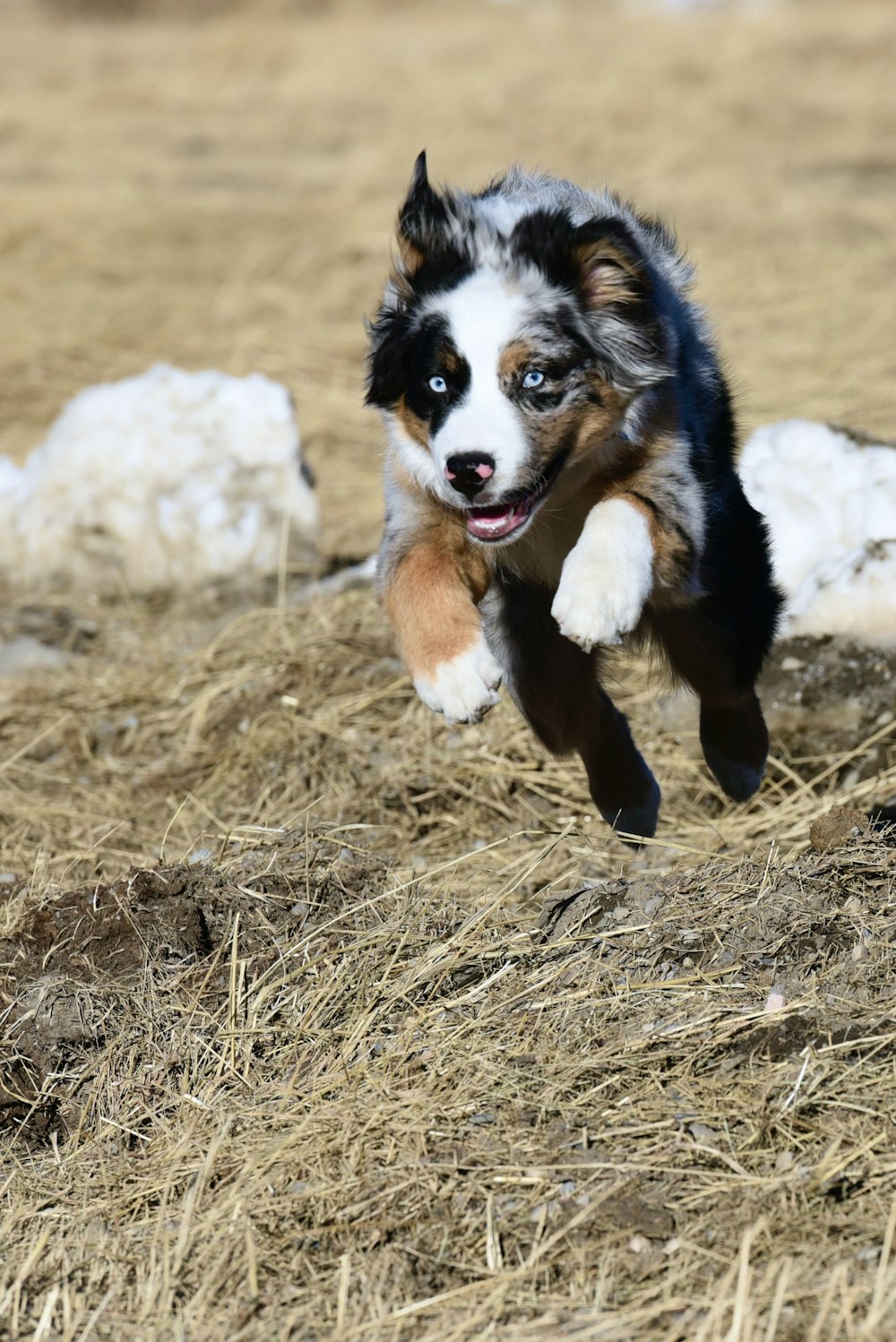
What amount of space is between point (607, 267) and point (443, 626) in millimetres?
950

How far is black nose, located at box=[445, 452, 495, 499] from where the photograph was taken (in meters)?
3.42

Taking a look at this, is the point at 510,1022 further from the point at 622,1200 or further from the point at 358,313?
the point at 358,313

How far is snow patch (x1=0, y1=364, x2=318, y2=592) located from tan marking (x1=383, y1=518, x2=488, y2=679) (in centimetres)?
345

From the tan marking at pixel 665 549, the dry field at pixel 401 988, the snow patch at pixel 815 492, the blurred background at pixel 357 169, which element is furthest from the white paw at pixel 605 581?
the blurred background at pixel 357 169

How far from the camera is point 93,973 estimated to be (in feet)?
12.4

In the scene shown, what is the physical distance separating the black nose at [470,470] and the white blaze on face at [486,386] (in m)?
0.01

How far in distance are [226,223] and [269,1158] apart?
1188 centimetres

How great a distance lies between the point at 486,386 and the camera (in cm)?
360

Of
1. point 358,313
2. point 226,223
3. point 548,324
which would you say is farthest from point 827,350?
point 548,324

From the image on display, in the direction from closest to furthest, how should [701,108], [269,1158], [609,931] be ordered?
[269,1158]
[609,931]
[701,108]

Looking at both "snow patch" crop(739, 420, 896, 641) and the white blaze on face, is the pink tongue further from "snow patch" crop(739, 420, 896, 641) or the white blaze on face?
"snow patch" crop(739, 420, 896, 641)

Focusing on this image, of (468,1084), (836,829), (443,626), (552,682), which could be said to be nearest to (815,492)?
(552,682)

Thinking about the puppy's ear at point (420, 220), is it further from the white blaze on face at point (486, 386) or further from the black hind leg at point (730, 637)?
the black hind leg at point (730, 637)

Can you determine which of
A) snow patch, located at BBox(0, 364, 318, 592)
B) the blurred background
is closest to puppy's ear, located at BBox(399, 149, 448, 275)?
the blurred background
